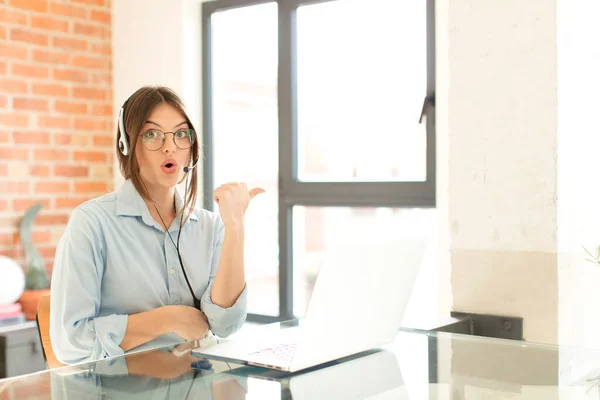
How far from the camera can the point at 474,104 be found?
7.82 ft

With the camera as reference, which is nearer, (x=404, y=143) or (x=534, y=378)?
(x=534, y=378)

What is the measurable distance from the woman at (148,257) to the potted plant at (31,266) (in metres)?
1.46

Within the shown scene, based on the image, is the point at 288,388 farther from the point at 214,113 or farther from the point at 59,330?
the point at 214,113

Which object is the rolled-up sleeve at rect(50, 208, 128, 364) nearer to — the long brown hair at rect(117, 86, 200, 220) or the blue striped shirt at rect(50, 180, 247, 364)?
the blue striped shirt at rect(50, 180, 247, 364)

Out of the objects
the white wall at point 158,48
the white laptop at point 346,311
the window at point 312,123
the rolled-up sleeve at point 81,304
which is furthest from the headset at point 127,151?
the white wall at point 158,48

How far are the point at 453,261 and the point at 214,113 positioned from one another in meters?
1.74

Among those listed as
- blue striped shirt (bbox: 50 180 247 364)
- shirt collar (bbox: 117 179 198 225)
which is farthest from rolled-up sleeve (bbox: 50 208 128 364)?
shirt collar (bbox: 117 179 198 225)

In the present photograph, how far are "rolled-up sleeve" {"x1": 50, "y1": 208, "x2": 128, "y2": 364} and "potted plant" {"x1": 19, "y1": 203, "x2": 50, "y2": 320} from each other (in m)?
1.47

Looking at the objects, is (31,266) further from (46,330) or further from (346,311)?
(346,311)

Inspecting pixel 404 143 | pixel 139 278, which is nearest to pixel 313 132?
pixel 404 143

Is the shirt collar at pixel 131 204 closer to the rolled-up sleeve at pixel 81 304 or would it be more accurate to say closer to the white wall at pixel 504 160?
the rolled-up sleeve at pixel 81 304

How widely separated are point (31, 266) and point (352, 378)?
249 cm

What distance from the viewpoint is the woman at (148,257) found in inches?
71.9

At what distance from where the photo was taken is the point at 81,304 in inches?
71.8
